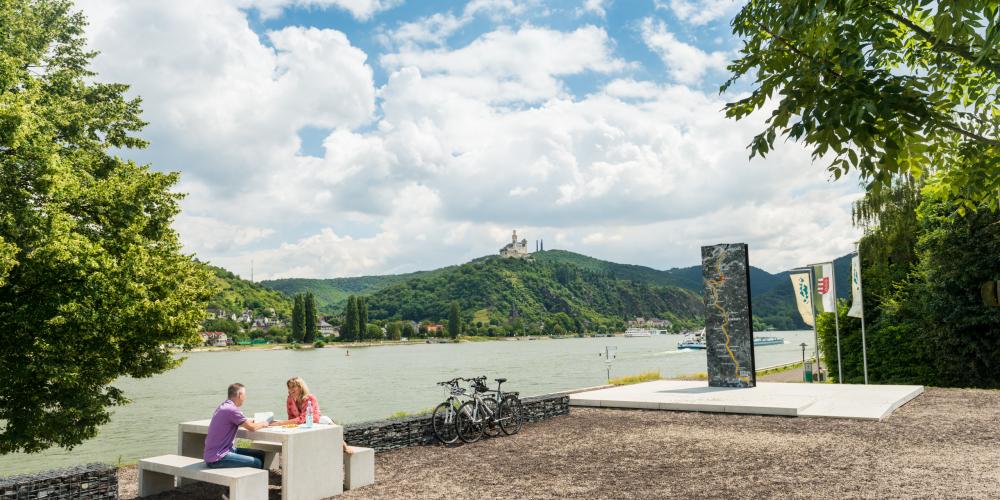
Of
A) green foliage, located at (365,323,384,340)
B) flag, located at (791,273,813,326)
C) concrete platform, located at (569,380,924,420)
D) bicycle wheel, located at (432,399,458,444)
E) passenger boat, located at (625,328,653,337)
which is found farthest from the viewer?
passenger boat, located at (625,328,653,337)

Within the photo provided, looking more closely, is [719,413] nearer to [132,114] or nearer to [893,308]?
[893,308]

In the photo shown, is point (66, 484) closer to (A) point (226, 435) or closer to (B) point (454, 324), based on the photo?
(A) point (226, 435)

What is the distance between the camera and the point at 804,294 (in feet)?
71.3

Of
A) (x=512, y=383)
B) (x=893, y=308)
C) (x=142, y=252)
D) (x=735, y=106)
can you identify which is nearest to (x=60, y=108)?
(x=142, y=252)

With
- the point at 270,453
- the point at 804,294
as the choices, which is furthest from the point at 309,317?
the point at 270,453

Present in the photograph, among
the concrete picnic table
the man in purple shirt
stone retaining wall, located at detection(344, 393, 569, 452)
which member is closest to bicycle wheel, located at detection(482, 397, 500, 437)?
stone retaining wall, located at detection(344, 393, 569, 452)

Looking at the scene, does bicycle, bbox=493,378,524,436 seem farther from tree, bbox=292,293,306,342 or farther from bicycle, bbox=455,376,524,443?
tree, bbox=292,293,306,342

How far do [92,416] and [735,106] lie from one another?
37.8ft

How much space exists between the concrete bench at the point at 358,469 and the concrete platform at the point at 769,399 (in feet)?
24.0

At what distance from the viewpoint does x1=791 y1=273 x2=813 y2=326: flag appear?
70.6 feet

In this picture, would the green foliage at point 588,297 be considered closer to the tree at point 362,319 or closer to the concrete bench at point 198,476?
the tree at point 362,319

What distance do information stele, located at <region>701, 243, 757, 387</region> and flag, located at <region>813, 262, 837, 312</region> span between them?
5060 mm

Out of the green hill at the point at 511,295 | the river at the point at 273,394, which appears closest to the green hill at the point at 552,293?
the green hill at the point at 511,295

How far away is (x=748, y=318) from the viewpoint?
51.8 feet
